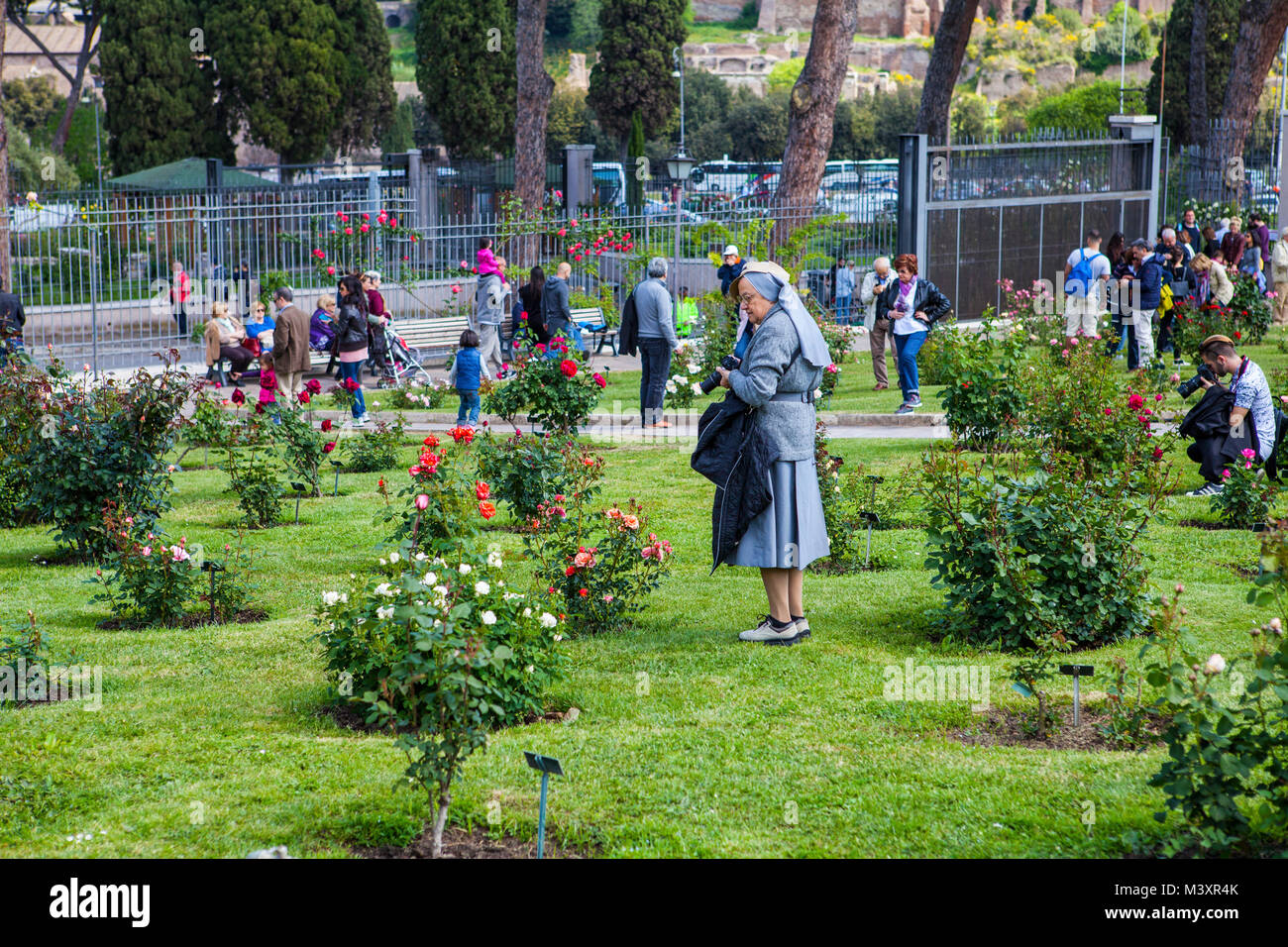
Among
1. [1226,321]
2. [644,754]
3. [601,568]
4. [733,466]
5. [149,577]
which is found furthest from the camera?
[1226,321]

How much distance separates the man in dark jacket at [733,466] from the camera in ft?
19.2

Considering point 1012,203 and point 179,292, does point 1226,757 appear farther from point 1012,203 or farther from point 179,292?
point 1012,203

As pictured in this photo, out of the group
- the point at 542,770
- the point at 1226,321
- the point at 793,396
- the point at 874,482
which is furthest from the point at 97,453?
the point at 1226,321

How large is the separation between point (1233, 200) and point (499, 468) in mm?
22950

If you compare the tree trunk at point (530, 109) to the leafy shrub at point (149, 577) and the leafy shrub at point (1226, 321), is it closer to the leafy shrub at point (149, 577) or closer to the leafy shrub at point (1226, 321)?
the leafy shrub at point (1226, 321)

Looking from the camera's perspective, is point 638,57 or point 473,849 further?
point 638,57

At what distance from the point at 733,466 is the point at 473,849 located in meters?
2.36

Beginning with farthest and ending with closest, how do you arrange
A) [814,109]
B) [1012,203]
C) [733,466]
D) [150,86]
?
1. [150,86]
2. [814,109]
3. [1012,203]
4. [733,466]

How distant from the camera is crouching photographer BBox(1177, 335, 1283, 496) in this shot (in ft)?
28.7

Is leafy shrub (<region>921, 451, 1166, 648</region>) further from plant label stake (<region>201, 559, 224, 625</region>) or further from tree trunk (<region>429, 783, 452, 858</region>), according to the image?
plant label stake (<region>201, 559, 224, 625</region>)

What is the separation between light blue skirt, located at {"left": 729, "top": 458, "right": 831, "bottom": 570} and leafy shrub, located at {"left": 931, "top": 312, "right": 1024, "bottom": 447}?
169 inches

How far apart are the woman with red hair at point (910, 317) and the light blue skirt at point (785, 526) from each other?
705 cm

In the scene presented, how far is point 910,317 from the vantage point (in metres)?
13.0

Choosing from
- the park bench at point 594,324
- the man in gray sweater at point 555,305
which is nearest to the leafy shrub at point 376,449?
the man in gray sweater at point 555,305
